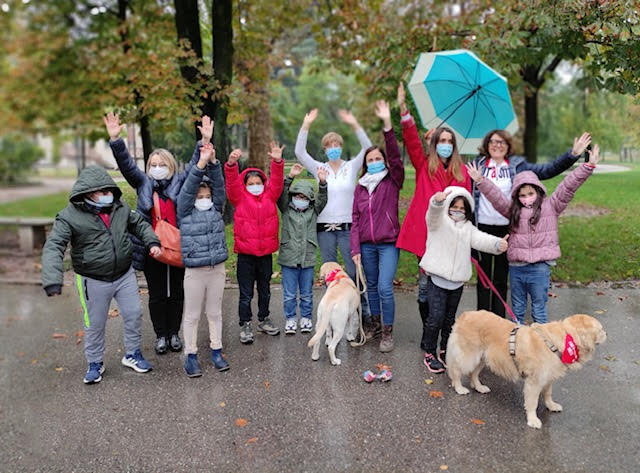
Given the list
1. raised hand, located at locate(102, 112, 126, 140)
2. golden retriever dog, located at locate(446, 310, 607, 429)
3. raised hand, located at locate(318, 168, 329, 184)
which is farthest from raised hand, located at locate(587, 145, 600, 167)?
raised hand, located at locate(102, 112, 126, 140)

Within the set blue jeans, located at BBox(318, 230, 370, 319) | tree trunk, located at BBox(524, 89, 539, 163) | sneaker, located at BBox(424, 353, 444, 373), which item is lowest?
sneaker, located at BBox(424, 353, 444, 373)

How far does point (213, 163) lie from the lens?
4.42 metres

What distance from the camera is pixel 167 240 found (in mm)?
4539

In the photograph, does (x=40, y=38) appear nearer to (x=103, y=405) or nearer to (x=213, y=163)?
(x=213, y=163)

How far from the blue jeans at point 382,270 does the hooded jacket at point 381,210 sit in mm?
89

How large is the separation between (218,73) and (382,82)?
323 cm

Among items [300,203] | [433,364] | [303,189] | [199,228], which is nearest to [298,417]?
[433,364]

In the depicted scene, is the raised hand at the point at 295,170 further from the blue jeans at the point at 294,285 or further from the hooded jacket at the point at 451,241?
the hooded jacket at the point at 451,241

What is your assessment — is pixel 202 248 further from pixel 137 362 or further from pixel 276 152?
pixel 137 362

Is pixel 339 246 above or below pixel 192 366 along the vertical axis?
above

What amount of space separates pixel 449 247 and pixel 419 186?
0.75 metres

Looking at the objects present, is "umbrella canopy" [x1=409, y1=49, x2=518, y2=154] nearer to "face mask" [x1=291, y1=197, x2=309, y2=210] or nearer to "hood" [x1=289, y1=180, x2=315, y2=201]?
"hood" [x1=289, y1=180, x2=315, y2=201]

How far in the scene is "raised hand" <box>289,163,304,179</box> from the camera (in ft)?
16.7

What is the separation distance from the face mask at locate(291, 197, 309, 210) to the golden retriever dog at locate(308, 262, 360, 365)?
2.68 feet
